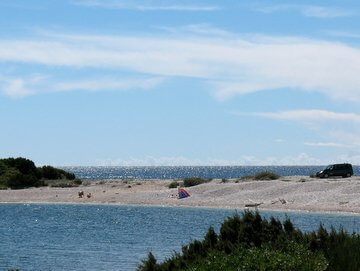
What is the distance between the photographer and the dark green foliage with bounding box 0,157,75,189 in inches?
3666

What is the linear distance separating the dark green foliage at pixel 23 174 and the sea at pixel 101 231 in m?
18.2

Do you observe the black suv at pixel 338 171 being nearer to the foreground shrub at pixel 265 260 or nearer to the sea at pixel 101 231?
the sea at pixel 101 231

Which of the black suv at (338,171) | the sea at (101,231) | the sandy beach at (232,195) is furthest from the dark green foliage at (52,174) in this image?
the black suv at (338,171)

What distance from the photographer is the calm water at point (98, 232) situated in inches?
1389

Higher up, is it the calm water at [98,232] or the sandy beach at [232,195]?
the sandy beach at [232,195]

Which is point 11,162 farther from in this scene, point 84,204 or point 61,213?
point 61,213

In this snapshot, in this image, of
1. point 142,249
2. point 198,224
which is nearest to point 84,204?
point 198,224

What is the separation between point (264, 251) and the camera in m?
17.3

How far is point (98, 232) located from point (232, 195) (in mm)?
25442

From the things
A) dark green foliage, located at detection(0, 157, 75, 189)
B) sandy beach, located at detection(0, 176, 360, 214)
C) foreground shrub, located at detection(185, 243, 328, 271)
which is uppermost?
Answer: dark green foliage, located at detection(0, 157, 75, 189)

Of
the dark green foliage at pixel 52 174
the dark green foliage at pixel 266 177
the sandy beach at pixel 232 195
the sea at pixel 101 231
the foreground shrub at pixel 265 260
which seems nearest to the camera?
the foreground shrub at pixel 265 260

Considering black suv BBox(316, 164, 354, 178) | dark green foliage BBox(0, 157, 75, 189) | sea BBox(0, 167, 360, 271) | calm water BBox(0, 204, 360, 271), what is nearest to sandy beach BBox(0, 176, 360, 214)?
sea BBox(0, 167, 360, 271)

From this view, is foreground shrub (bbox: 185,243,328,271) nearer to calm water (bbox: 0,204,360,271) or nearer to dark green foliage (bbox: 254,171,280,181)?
calm water (bbox: 0,204,360,271)

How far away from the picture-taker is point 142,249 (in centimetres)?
3903
